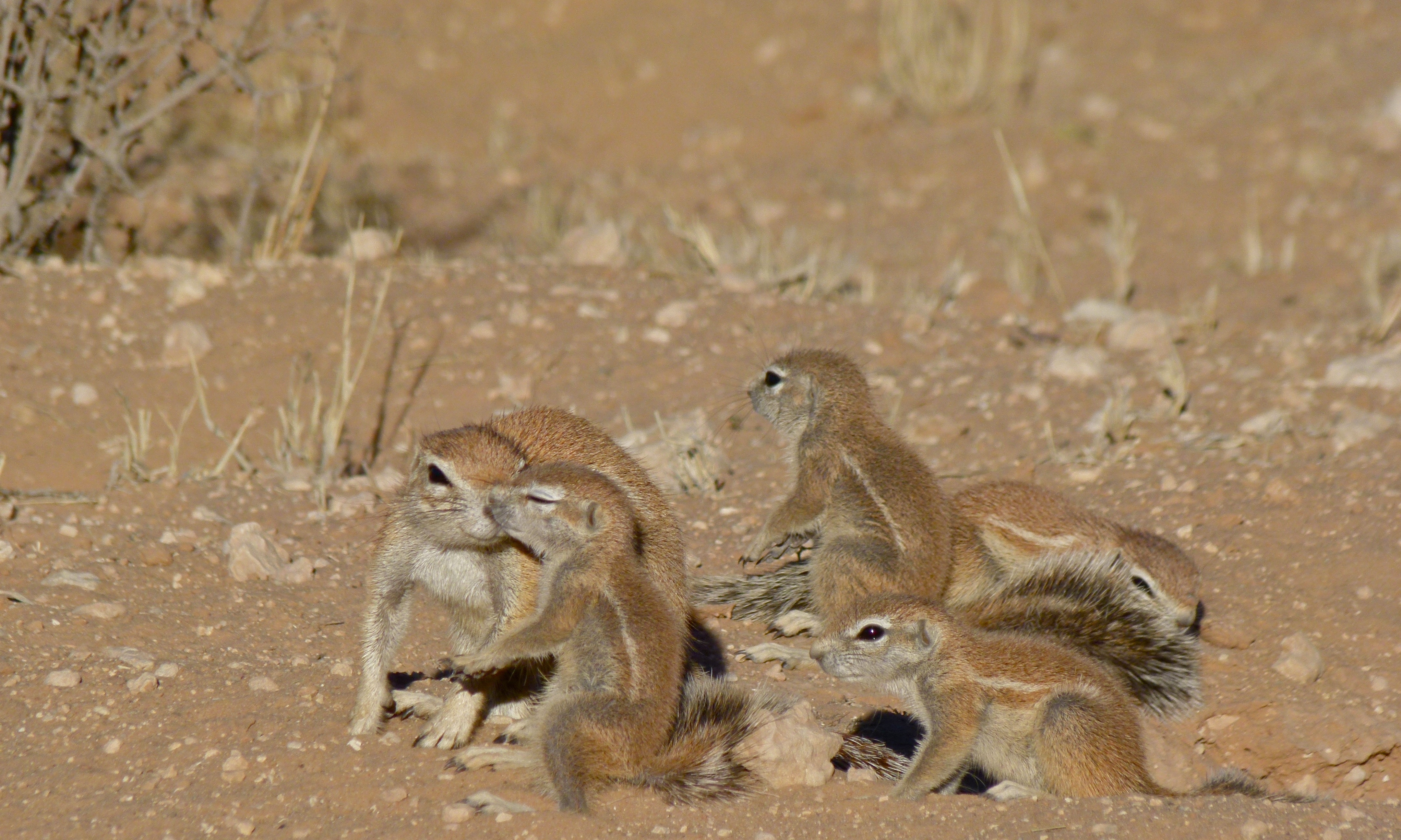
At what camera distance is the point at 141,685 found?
432 cm

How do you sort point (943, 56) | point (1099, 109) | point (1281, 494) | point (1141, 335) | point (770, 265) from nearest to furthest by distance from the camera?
point (1281, 494)
point (1141, 335)
point (770, 265)
point (1099, 109)
point (943, 56)

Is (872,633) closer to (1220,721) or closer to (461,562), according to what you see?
(461,562)

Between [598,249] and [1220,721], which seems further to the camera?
[598,249]

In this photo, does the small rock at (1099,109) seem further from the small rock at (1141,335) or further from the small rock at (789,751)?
the small rock at (789,751)

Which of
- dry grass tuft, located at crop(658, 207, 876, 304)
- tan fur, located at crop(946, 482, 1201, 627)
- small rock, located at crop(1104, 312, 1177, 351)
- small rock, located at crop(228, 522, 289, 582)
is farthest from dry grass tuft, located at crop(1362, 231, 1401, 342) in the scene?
small rock, located at crop(228, 522, 289, 582)

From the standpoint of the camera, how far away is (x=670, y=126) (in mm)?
13414

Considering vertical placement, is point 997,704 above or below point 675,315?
below

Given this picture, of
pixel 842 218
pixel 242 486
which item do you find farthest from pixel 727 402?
pixel 842 218

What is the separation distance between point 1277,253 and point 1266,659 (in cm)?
601

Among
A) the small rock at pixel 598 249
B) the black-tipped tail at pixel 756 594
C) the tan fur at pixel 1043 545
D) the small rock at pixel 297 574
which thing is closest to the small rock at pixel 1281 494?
the tan fur at pixel 1043 545

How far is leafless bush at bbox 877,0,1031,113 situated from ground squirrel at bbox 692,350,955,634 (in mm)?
8319

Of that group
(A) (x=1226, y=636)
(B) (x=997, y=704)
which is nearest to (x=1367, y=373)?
(A) (x=1226, y=636)

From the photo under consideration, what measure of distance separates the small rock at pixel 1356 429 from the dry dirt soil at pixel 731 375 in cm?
2

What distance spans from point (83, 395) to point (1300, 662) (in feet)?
17.8
